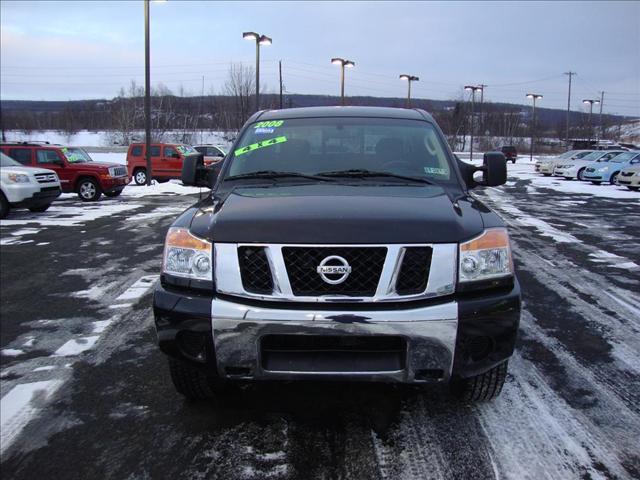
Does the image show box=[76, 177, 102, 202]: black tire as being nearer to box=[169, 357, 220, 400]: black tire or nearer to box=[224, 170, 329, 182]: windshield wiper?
box=[224, 170, 329, 182]: windshield wiper

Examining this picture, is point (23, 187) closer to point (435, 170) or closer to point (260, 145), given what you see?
point (260, 145)

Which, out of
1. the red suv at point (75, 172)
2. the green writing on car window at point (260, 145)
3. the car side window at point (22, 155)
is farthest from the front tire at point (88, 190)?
the green writing on car window at point (260, 145)

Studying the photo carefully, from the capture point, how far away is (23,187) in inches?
484

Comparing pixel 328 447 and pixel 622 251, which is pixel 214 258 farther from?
pixel 622 251

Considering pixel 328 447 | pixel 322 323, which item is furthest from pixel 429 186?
pixel 328 447

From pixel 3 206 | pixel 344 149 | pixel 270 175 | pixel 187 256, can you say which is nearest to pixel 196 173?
pixel 270 175

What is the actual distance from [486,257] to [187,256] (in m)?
1.55

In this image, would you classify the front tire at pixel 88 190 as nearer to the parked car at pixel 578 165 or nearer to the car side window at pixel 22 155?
the car side window at pixel 22 155

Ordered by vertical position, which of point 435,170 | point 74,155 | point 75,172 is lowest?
point 75,172

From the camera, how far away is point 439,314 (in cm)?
254

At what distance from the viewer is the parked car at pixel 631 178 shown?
2086cm

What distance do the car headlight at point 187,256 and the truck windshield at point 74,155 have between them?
1603 cm

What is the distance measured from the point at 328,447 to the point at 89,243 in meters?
7.40

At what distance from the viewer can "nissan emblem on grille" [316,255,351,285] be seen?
8.42ft
